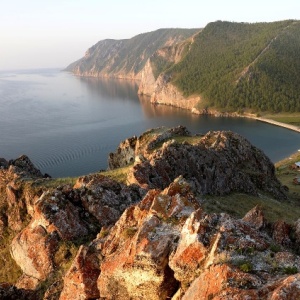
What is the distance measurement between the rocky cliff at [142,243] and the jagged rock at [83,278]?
63 mm

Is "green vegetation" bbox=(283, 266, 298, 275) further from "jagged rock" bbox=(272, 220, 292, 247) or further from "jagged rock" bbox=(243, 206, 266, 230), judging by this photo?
"jagged rock" bbox=(243, 206, 266, 230)

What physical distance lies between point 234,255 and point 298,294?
3896mm

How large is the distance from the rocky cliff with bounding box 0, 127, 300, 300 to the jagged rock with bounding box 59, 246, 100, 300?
6 centimetres

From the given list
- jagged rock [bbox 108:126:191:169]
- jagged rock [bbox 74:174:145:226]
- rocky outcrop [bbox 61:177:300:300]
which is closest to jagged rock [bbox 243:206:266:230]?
rocky outcrop [bbox 61:177:300:300]

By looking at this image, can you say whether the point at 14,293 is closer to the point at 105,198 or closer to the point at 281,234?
the point at 105,198

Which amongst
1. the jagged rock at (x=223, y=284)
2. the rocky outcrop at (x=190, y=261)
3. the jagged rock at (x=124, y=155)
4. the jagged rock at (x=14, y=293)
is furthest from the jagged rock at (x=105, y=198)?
the jagged rock at (x=124, y=155)

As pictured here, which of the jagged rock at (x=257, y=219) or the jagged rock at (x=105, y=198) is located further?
the jagged rock at (x=105, y=198)

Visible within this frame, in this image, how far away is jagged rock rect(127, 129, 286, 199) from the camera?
45875 mm

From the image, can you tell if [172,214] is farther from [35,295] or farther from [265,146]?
[265,146]

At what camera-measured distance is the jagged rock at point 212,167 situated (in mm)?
45875

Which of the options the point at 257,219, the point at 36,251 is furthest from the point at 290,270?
the point at 36,251

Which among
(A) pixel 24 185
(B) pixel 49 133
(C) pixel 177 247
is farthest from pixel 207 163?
(B) pixel 49 133

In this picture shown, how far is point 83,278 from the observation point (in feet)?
74.6

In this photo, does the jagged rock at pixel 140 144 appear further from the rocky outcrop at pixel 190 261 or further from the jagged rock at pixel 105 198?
the rocky outcrop at pixel 190 261
